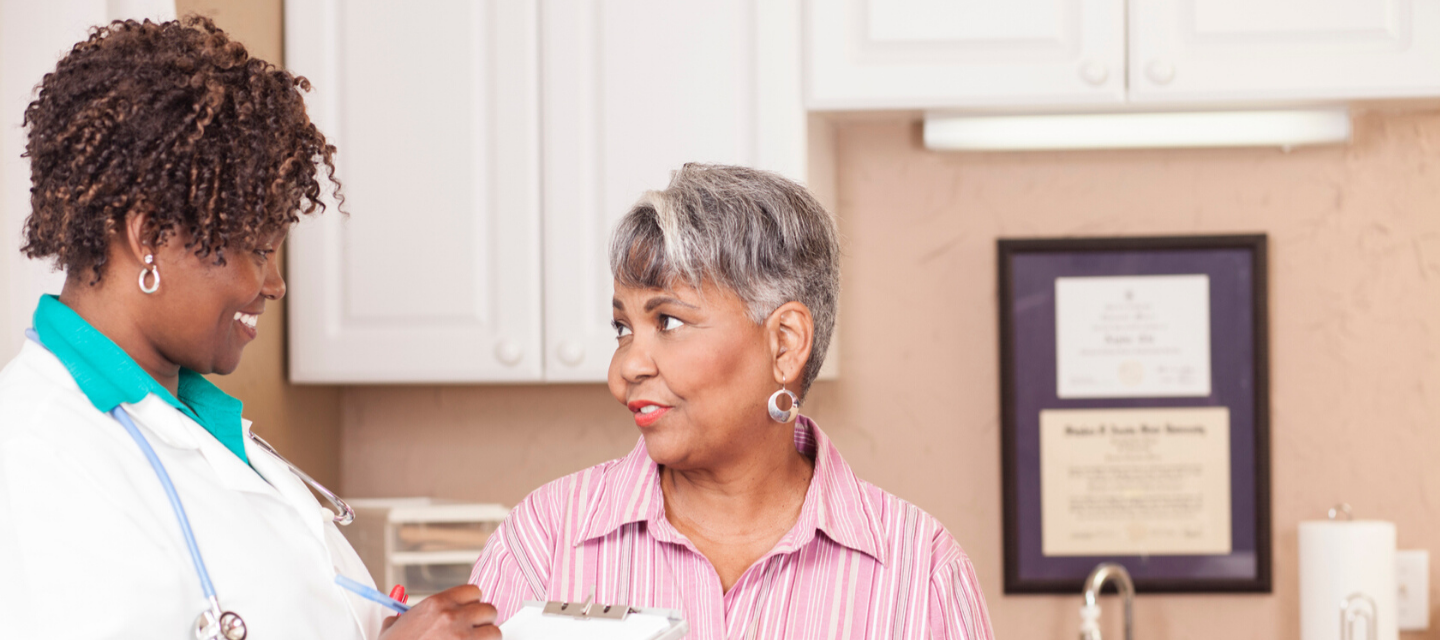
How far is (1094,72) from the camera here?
71.2 inches

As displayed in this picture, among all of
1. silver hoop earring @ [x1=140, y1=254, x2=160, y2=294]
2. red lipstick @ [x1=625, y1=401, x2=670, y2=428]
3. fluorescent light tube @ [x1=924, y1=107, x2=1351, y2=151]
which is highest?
fluorescent light tube @ [x1=924, y1=107, x2=1351, y2=151]

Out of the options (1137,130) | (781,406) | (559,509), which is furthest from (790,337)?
(1137,130)

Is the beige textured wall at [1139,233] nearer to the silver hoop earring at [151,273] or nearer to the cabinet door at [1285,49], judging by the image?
the cabinet door at [1285,49]

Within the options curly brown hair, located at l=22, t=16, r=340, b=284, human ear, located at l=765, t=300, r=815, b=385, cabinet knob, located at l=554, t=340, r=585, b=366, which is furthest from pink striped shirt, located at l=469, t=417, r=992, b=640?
cabinet knob, located at l=554, t=340, r=585, b=366

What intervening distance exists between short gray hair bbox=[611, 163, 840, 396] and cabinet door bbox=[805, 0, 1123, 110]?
75cm

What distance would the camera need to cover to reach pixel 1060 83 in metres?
1.83

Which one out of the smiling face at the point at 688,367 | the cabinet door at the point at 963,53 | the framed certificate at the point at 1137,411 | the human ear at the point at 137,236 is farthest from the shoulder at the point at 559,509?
the framed certificate at the point at 1137,411

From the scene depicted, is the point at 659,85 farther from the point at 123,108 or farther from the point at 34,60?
the point at 123,108

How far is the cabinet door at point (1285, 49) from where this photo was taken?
179 centimetres

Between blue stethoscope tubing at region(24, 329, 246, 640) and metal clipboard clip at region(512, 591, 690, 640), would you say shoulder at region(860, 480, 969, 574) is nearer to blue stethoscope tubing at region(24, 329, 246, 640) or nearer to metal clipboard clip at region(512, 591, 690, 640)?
metal clipboard clip at region(512, 591, 690, 640)

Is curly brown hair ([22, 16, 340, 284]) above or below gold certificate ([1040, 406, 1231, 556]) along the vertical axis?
above

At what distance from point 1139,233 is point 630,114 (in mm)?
930

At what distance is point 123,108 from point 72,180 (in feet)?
0.21

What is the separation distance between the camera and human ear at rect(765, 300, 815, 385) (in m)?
1.13
